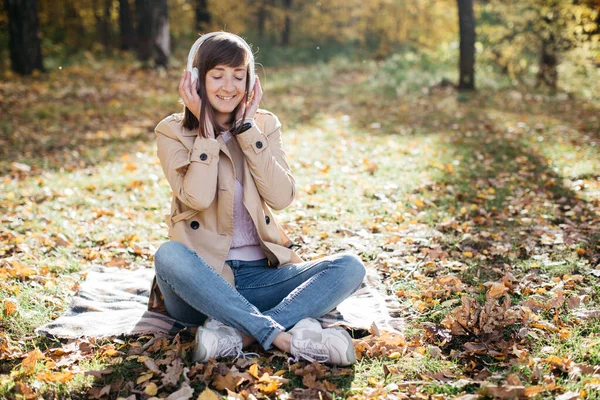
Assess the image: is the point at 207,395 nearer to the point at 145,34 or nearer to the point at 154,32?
the point at 154,32

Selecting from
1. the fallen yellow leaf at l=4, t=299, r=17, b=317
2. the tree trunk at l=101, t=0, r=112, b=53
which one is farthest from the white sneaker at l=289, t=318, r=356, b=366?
the tree trunk at l=101, t=0, r=112, b=53

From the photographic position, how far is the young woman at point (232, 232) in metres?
2.81

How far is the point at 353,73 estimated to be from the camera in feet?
60.0

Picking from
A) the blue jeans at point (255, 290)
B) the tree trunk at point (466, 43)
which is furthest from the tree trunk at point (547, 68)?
the blue jeans at point (255, 290)

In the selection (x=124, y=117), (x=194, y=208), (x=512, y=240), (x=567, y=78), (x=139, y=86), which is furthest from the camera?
(x=139, y=86)

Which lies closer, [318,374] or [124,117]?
[318,374]

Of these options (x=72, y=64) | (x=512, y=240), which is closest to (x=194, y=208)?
(x=512, y=240)

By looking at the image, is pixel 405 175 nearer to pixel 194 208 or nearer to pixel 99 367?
pixel 194 208

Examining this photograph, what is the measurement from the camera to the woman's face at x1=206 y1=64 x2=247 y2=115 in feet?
9.93

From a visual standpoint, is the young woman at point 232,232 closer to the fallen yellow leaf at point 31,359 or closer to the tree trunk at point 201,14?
the fallen yellow leaf at point 31,359

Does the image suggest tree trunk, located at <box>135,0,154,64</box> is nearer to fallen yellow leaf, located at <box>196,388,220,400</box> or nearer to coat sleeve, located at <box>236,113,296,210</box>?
coat sleeve, located at <box>236,113,296,210</box>

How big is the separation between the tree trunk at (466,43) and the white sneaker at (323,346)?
1092cm

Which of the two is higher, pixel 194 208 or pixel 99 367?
pixel 194 208

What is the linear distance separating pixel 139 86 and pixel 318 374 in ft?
37.8
